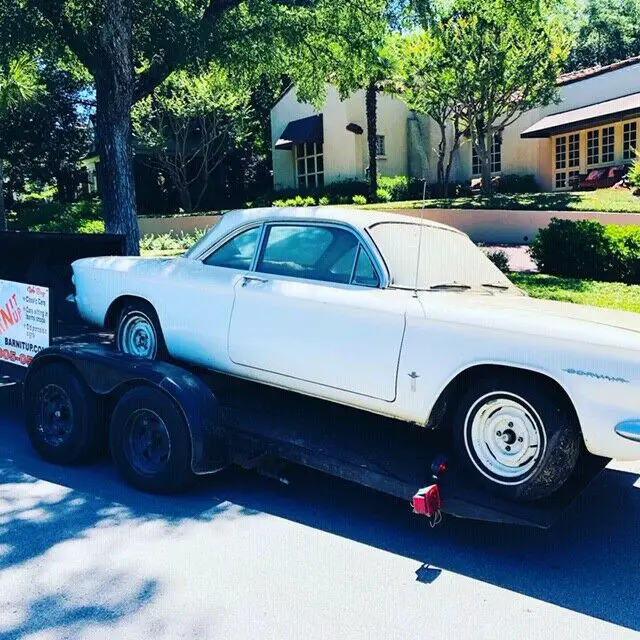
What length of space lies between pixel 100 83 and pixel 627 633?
12.3 meters

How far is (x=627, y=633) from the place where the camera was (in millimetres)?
3203

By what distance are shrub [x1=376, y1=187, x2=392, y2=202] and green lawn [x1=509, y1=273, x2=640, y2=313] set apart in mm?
16068

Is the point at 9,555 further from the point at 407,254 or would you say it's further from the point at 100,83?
the point at 100,83

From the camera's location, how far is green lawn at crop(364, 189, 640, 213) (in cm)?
2017

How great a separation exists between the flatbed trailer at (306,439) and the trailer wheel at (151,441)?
0.23ft

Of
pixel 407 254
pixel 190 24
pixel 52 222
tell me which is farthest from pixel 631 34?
pixel 407 254

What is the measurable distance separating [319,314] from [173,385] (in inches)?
40.7

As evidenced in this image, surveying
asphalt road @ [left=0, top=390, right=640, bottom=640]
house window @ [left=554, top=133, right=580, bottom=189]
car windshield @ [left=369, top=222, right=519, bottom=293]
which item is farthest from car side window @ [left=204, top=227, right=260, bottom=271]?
house window @ [left=554, top=133, right=580, bottom=189]

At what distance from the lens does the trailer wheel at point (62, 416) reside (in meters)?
5.09

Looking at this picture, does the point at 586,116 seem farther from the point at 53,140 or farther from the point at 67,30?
the point at 53,140

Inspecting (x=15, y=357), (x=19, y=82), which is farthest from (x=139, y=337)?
(x=19, y=82)

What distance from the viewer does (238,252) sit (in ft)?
17.7

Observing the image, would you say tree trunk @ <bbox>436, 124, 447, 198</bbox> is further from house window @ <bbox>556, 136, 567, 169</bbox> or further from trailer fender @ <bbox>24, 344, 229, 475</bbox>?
trailer fender @ <bbox>24, 344, 229, 475</bbox>

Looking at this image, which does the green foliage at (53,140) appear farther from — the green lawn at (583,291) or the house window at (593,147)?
the green lawn at (583,291)
